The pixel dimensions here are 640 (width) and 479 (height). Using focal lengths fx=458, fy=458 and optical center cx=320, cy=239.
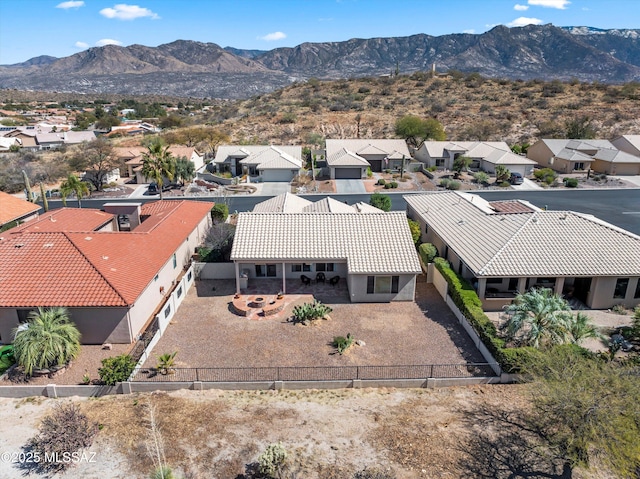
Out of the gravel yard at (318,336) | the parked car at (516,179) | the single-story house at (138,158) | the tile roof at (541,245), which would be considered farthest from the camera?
the single-story house at (138,158)

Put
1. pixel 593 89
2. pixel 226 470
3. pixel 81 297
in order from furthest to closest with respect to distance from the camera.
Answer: pixel 593 89, pixel 81 297, pixel 226 470

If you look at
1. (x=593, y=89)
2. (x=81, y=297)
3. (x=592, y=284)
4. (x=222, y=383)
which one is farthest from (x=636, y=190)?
(x=593, y=89)

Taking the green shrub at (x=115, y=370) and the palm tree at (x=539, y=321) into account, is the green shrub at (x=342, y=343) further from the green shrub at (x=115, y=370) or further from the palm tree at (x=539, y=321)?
the green shrub at (x=115, y=370)

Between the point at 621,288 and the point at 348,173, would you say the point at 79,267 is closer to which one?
the point at 621,288

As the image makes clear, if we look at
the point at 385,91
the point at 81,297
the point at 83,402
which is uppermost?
the point at 385,91

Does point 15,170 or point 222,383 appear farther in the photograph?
point 15,170

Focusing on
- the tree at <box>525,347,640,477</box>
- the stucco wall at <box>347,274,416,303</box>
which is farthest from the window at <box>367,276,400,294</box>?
the tree at <box>525,347,640,477</box>

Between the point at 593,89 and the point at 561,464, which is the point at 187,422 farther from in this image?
the point at 593,89

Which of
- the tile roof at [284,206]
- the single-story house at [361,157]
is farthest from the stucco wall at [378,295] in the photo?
the single-story house at [361,157]
